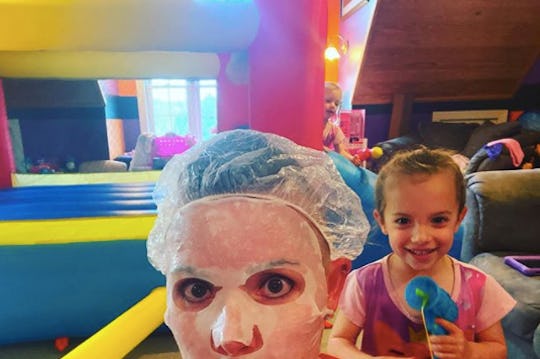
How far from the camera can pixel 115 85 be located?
4902 mm

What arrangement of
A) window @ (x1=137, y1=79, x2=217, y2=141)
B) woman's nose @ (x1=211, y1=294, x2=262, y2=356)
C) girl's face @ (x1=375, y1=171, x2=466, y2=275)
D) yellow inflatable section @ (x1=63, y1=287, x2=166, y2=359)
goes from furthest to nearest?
window @ (x1=137, y1=79, x2=217, y2=141) < yellow inflatable section @ (x1=63, y1=287, x2=166, y2=359) < girl's face @ (x1=375, y1=171, x2=466, y2=275) < woman's nose @ (x1=211, y1=294, x2=262, y2=356)

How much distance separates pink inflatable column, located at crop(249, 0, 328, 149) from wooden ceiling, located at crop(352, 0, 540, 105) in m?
2.19

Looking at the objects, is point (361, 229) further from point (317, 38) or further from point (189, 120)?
point (189, 120)

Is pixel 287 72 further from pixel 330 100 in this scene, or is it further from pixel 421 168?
pixel 330 100

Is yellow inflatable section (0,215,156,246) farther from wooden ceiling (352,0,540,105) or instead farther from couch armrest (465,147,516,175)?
wooden ceiling (352,0,540,105)

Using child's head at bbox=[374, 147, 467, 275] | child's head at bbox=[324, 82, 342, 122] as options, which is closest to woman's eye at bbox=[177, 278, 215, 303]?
child's head at bbox=[374, 147, 467, 275]

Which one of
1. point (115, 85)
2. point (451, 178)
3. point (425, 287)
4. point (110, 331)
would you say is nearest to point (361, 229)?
point (425, 287)

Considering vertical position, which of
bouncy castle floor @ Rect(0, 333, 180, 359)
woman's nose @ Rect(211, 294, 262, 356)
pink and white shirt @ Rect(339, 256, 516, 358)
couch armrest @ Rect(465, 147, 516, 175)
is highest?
woman's nose @ Rect(211, 294, 262, 356)

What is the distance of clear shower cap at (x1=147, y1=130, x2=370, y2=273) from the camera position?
563mm

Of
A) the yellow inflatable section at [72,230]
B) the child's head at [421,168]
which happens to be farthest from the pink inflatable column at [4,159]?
the child's head at [421,168]

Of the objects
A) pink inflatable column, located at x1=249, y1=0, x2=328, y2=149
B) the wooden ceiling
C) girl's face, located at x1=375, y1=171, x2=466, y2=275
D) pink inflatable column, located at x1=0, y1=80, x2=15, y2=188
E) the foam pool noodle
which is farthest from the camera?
the wooden ceiling

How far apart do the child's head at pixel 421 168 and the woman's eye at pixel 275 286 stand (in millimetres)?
375

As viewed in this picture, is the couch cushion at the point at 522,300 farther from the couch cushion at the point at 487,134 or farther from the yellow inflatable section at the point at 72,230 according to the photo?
the couch cushion at the point at 487,134

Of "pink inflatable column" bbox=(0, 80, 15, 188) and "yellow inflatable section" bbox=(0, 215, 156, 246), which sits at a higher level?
"pink inflatable column" bbox=(0, 80, 15, 188)
